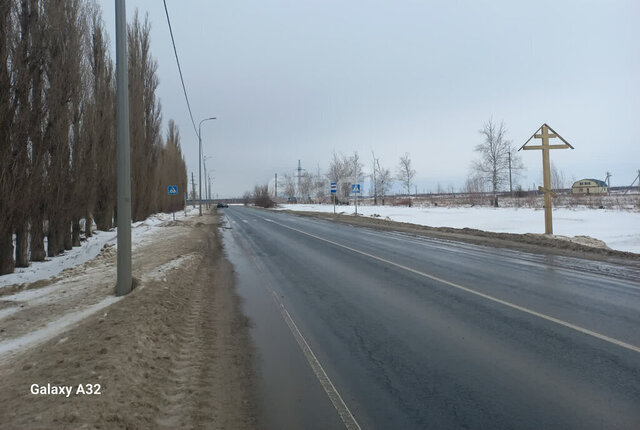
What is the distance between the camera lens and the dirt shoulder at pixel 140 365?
316 centimetres

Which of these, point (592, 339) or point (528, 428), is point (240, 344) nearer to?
point (528, 428)

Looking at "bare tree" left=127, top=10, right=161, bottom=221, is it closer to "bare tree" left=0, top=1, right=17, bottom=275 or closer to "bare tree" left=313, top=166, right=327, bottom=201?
"bare tree" left=0, top=1, right=17, bottom=275

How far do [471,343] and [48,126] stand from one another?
438 inches

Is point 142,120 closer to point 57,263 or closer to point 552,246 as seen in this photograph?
point 57,263

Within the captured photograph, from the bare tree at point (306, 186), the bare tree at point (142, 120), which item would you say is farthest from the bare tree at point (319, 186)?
the bare tree at point (142, 120)

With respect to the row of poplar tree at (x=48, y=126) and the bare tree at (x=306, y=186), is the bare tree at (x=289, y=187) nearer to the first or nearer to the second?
the bare tree at (x=306, y=186)

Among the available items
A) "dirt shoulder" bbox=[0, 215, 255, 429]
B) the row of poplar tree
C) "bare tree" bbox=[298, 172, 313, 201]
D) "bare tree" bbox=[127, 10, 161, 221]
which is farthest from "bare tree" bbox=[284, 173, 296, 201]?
"dirt shoulder" bbox=[0, 215, 255, 429]

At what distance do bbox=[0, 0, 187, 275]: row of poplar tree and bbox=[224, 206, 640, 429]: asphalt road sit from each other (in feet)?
17.8

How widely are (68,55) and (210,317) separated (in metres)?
9.59

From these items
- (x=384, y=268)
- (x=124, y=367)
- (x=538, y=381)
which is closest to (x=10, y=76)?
(x=124, y=367)

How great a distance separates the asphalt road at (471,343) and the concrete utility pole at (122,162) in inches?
107

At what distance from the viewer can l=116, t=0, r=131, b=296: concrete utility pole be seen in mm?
6746

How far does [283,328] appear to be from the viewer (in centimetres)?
570

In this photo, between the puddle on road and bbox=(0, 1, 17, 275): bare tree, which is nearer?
the puddle on road
